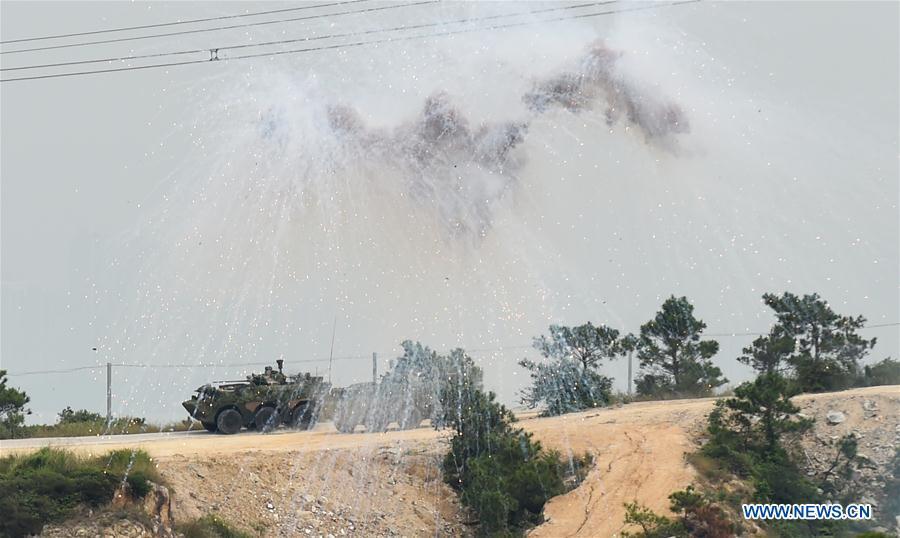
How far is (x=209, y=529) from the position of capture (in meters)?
31.8

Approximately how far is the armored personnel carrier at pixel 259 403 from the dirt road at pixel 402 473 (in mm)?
4880

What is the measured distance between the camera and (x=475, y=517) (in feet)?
116

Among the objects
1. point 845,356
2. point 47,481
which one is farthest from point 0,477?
point 845,356

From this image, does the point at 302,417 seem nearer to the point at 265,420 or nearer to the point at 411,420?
the point at 265,420

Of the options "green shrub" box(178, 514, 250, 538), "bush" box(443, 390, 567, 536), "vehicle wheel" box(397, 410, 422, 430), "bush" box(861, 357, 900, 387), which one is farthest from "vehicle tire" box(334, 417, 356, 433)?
"bush" box(861, 357, 900, 387)

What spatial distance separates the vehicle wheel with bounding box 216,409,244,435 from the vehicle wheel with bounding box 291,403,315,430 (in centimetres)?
213

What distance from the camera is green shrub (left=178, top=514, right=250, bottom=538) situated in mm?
31641

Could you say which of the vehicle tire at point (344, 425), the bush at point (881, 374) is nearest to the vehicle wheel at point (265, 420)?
the vehicle tire at point (344, 425)

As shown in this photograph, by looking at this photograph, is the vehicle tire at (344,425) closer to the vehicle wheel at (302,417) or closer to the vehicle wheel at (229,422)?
the vehicle wheel at (302,417)

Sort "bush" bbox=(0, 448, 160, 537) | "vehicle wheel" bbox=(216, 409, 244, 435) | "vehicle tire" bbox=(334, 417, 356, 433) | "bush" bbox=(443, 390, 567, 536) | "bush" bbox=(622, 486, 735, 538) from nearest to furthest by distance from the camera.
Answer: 1. "bush" bbox=(0, 448, 160, 537)
2. "bush" bbox=(622, 486, 735, 538)
3. "bush" bbox=(443, 390, 567, 536)
4. "vehicle tire" bbox=(334, 417, 356, 433)
5. "vehicle wheel" bbox=(216, 409, 244, 435)

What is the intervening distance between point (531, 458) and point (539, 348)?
33.9 feet

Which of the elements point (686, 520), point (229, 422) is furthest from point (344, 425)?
point (686, 520)

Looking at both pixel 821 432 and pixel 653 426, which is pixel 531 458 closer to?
pixel 653 426

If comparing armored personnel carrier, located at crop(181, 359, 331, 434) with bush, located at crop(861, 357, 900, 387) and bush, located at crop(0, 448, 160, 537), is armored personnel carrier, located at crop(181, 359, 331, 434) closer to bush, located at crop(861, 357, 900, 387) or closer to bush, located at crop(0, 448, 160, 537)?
bush, located at crop(0, 448, 160, 537)
